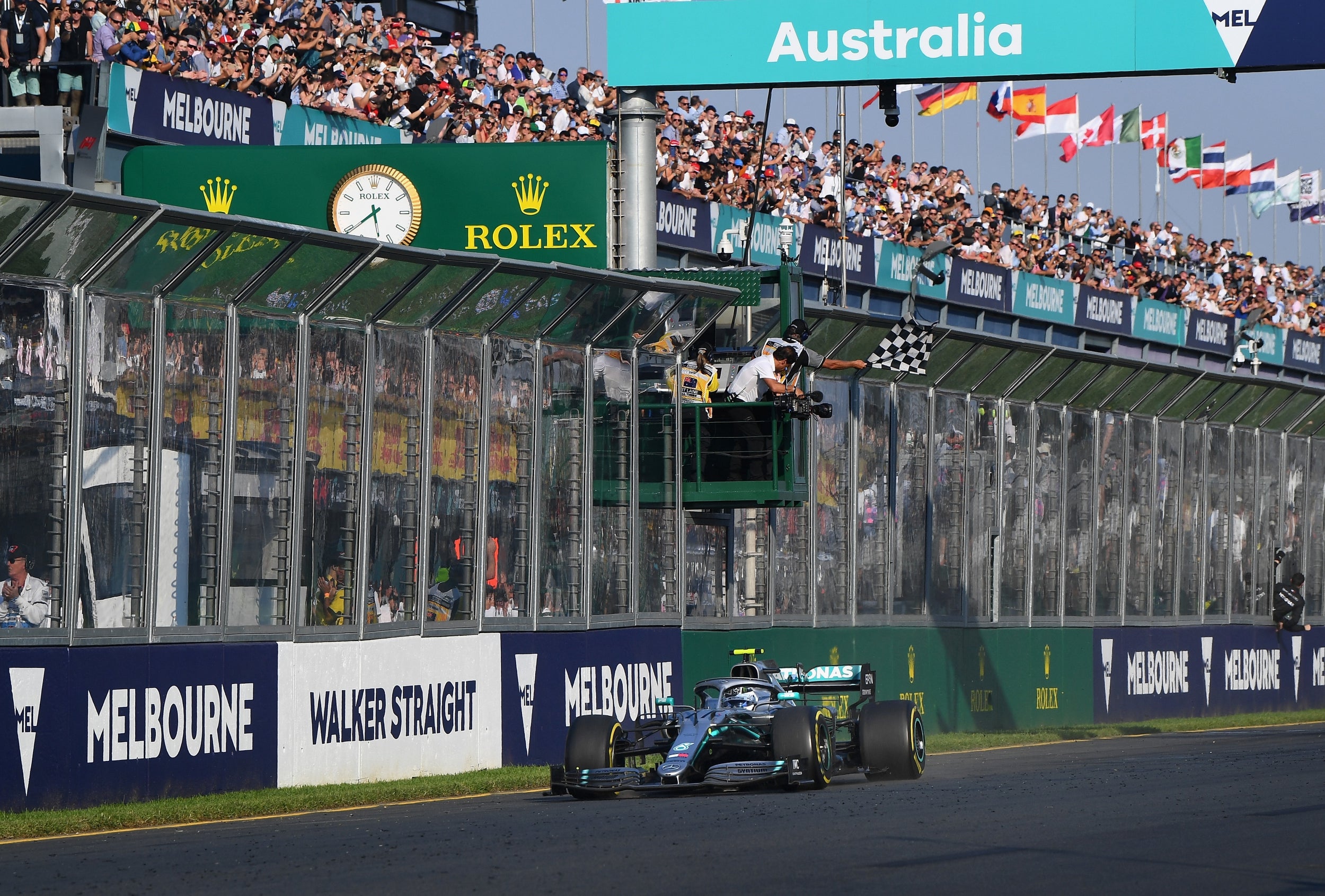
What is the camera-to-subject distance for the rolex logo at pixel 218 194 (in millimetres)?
21828

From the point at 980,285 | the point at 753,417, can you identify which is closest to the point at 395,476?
the point at 753,417

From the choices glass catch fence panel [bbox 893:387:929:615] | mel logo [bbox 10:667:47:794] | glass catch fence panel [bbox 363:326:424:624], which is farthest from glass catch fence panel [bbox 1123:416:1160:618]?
mel logo [bbox 10:667:47:794]

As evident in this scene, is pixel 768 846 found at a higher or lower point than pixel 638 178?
lower

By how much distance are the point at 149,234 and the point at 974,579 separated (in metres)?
13.2

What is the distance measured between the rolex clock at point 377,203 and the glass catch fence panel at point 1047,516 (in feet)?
26.4

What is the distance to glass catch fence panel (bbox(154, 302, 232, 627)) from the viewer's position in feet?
44.3

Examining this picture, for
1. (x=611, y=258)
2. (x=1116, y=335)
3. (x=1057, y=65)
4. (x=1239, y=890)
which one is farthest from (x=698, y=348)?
(x=1116, y=335)

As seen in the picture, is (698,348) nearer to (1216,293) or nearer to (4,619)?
(4,619)

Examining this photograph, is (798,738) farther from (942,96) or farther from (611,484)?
(942,96)

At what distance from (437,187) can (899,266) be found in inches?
531

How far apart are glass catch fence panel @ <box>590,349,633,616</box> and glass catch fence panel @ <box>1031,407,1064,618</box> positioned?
7.95 metres

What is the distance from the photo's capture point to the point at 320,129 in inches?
911

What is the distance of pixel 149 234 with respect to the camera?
12.9 metres

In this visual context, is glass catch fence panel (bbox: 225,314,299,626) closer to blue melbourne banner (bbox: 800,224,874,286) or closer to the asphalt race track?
the asphalt race track
